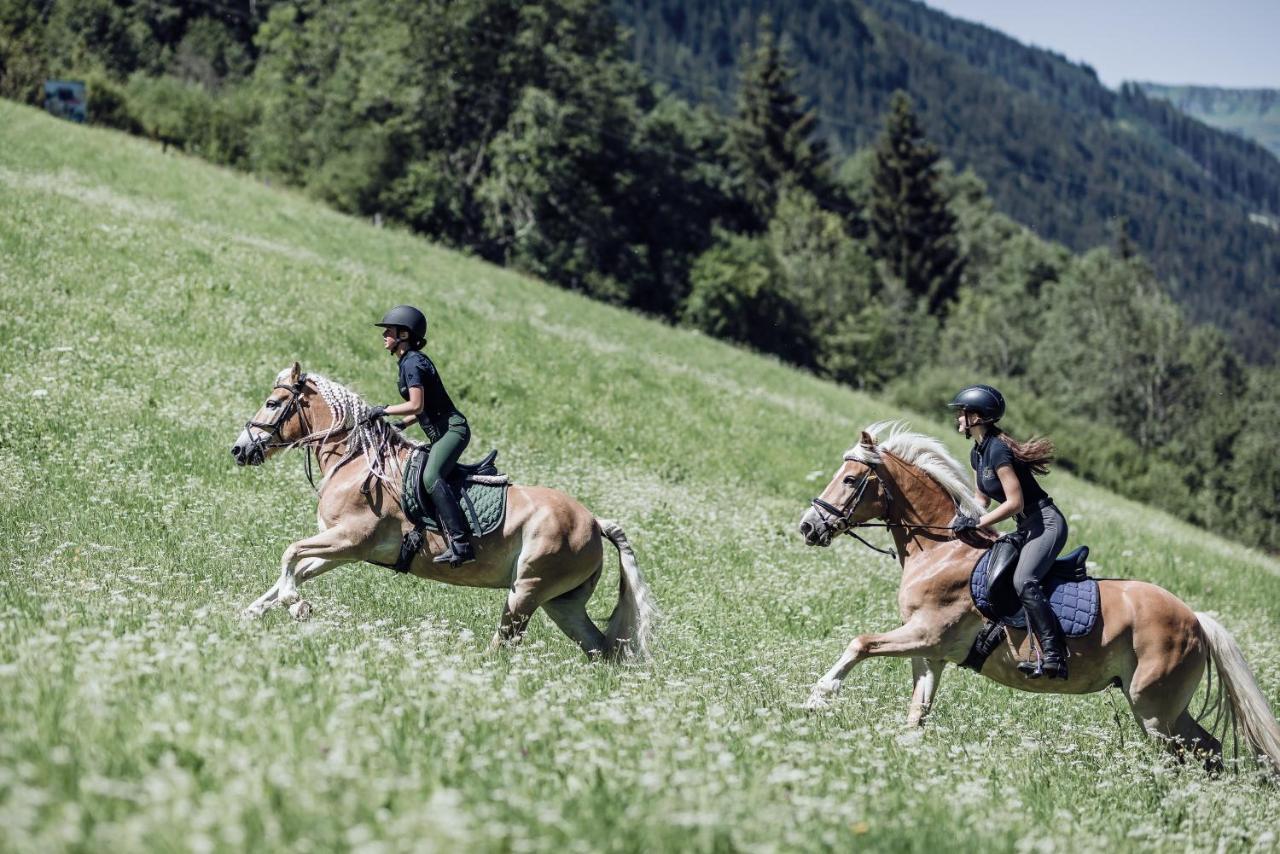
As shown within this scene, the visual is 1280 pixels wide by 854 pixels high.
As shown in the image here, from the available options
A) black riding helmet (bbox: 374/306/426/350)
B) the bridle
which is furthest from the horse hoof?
black riding helmet (bbox: 374/306/426/350)

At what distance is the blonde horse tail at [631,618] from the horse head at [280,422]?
346 cm

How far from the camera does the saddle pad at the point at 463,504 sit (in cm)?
1036

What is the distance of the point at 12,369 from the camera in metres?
18.3

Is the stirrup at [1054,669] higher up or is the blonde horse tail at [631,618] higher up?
the stirrup at [1054,669]

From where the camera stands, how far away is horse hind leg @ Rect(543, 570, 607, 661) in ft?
35.6

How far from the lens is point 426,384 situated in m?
10.2

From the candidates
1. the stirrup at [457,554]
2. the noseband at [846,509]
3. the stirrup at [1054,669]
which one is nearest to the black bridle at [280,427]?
the stirrup at [457,554]

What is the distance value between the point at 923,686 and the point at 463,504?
4.54 metres

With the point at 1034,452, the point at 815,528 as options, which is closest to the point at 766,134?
the point at 815,528

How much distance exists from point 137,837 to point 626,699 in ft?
13.5

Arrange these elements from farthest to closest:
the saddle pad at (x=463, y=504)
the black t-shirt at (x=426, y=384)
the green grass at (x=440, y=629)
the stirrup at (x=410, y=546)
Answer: the stirrup at (x=410, y=546) → the saddle pad at (x=463, y=504) → the black t-shirt at (x=426, y=384) → the green grass at (x=440, y=629)

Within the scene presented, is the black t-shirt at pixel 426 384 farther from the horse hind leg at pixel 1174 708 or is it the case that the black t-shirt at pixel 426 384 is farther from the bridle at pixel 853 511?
the horse hind leg at pixel 1174 708

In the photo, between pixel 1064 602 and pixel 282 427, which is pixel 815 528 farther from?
pixel 282 427

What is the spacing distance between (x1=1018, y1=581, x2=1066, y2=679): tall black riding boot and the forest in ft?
154
